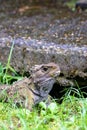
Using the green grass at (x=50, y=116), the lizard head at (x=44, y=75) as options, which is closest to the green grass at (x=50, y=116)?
the green grass at (x=50, y=116)

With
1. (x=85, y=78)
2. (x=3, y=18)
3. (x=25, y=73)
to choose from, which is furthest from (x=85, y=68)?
(x=3, y=18)

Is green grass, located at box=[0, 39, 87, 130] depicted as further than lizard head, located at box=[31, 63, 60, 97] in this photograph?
No

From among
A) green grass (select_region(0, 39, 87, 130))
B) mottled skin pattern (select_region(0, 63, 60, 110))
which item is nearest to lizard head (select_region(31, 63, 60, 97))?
mottled skin pattern (select_region(0, 63, 60, 110))

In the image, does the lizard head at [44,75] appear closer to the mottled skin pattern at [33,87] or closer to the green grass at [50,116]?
the mottled skin pattern at [33,87]

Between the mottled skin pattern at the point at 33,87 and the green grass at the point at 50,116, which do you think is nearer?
the green grass at the point at 50,116

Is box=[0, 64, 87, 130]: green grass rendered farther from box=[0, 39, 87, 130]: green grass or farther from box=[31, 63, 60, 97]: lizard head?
box=[31, 63, 60, 97]: lizard head

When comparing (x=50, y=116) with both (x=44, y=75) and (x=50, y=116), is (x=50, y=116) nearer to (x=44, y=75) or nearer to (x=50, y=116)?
(x=50, y=116)

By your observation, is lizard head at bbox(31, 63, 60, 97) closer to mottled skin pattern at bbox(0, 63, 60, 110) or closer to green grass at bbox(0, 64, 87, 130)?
mottled skin pattern at bbox(0, 63, 60, 110)
